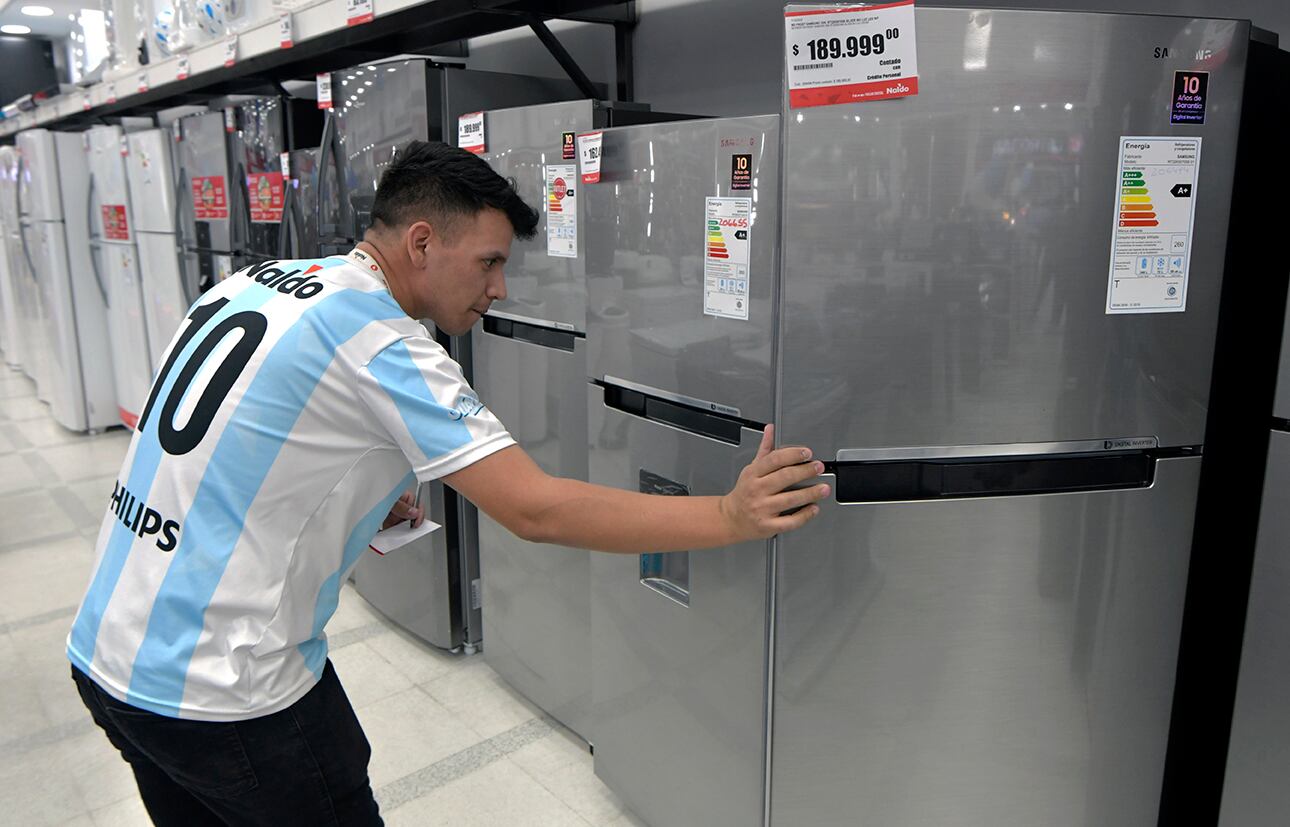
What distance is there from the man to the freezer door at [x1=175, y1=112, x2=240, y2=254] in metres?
3.18

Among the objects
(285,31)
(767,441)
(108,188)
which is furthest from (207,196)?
(767,441)

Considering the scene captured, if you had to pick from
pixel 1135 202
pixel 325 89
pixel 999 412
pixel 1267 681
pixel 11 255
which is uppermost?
pixel 325 89

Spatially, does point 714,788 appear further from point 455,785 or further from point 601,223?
point 601,223

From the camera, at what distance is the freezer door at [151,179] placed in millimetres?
4676

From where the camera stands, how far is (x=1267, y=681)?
5.03ft

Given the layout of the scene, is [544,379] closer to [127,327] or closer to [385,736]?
[385,736]

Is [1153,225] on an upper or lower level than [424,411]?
upper

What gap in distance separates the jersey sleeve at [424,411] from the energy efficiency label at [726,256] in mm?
642

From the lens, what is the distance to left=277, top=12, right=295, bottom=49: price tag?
3.14 metres

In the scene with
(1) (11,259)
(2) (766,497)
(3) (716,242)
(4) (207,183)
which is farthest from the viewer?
(1) (11,259)

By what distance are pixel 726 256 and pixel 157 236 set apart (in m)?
4.35

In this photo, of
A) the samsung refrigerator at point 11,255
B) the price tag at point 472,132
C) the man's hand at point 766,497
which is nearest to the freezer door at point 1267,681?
the man's hand at point 766,497

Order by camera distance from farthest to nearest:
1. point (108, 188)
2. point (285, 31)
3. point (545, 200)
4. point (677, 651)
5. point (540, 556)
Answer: point (108, 188) < point (285, 31) < point (540, 556) < point (545, 200) < point (677, 651)

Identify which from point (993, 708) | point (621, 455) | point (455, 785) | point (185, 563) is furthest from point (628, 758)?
point (185, 563)
